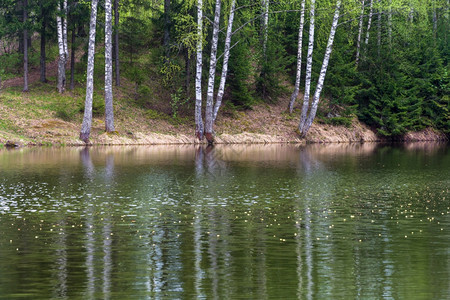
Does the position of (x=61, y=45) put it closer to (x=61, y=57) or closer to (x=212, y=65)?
(x=61, y=57)

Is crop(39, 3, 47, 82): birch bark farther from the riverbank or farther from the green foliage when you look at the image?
the green foliage

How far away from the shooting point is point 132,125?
40.1 metres

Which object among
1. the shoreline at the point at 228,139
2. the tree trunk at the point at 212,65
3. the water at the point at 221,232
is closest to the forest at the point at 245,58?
the tree trunk at the point at 212,65

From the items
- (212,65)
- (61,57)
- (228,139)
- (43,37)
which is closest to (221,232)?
(212,65)

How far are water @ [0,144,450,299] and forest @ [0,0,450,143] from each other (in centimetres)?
1633

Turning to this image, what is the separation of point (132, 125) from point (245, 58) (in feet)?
Answer: 30.1

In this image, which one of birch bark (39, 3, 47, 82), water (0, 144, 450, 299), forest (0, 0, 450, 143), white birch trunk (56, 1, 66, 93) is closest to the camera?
water (0, 144, 450, 299)

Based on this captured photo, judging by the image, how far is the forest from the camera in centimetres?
4025

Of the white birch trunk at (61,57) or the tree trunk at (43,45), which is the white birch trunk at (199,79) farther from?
the tree trunk at (43,45)

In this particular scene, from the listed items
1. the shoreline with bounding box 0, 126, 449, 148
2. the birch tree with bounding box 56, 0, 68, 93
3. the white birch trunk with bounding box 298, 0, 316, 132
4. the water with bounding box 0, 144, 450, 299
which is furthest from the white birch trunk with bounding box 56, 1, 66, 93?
the water with bounding box 0, 144, 450, 299

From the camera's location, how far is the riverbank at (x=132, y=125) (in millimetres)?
36844

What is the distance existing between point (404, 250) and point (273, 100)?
37.6 meters

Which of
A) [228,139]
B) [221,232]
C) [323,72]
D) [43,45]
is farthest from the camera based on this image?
[43,45]

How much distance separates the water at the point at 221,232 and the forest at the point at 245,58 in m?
16.3
